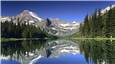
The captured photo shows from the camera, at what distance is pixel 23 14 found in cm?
1506

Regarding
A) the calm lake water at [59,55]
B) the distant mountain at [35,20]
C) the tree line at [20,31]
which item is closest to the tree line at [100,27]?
the distant mountain at [35,20]

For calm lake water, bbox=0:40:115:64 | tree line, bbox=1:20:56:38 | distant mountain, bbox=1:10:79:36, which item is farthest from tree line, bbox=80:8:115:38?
calm lake water, bbox=0:40:115:64

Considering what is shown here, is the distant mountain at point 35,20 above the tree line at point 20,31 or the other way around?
→ above

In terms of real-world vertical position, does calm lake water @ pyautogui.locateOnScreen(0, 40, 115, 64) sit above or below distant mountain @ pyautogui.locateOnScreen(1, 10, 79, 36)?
below

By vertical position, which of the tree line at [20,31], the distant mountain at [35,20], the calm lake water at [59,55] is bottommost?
the calm lake water at [59,55]

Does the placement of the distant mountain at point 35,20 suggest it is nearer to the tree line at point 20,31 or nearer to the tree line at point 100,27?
the tree line at point 20,31

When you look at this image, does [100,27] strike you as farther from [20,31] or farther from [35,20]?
[20,31]

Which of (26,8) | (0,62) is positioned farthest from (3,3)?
(0,62)

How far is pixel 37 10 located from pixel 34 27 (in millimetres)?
6148

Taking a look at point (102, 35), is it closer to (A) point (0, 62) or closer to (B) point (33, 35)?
(B) point (33, 35)

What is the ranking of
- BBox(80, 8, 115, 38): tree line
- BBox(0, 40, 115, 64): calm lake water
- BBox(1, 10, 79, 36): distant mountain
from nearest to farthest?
1. BBox(0, 40, 115, 64): calm lake water
2. BBox(1, 10, 79, 36): distant mountain
3. BBox(80, 8, 115, 38): tree line

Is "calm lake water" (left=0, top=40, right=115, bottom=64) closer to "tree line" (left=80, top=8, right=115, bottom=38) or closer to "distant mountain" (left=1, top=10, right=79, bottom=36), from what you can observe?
"distant mountain" (left=1, top=10, right=79, bottom=36)

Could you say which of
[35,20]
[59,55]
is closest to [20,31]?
[35,20]

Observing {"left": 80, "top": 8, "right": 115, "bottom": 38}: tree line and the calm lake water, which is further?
{"left": 80, "top": 8, "right": 115, "bottom": 38}: tree line
